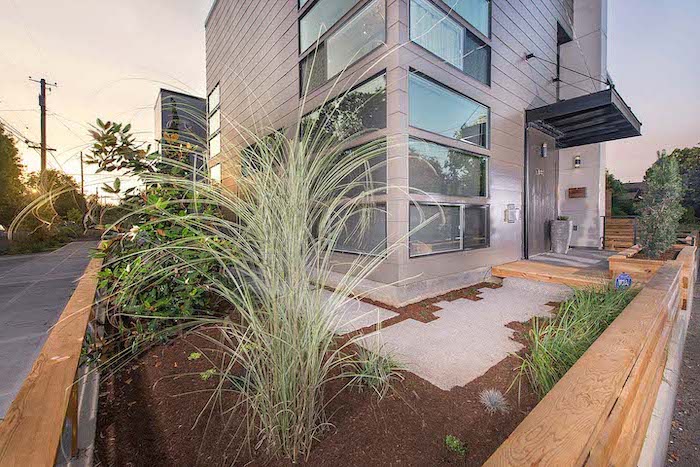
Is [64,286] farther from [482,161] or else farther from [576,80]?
[576,80]

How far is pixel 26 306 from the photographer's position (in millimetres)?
3793

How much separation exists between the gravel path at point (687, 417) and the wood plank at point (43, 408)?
3.02 m

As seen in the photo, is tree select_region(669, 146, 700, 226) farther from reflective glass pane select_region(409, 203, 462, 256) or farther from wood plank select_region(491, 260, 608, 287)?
reflective glass pane select_region(409, 203, 462, 256)

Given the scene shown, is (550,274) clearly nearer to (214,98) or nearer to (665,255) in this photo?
(665,255)

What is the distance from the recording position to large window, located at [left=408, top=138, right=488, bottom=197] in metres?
3.48

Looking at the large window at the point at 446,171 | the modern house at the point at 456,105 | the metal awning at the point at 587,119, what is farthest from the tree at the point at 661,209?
the large window at the point at 446,171

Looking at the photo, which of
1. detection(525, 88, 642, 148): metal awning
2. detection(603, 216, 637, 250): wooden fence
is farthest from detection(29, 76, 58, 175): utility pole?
detection(603, 216, 637, 250): wooden fence

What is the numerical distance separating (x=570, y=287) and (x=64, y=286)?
750 centimetres

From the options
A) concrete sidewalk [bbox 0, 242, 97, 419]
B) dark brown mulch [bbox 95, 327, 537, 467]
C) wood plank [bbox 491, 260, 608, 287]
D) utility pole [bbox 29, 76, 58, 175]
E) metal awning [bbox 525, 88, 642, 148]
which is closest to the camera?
dark brown mulch [bbox 95, 327, 537, 467]

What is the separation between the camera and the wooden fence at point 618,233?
7219 mm

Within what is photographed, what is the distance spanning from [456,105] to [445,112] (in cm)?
30

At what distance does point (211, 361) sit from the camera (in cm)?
179

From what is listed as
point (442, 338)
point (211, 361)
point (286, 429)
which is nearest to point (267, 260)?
point (286, 429)

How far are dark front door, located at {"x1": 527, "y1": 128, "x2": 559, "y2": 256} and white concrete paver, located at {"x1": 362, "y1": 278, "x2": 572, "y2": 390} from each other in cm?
229
